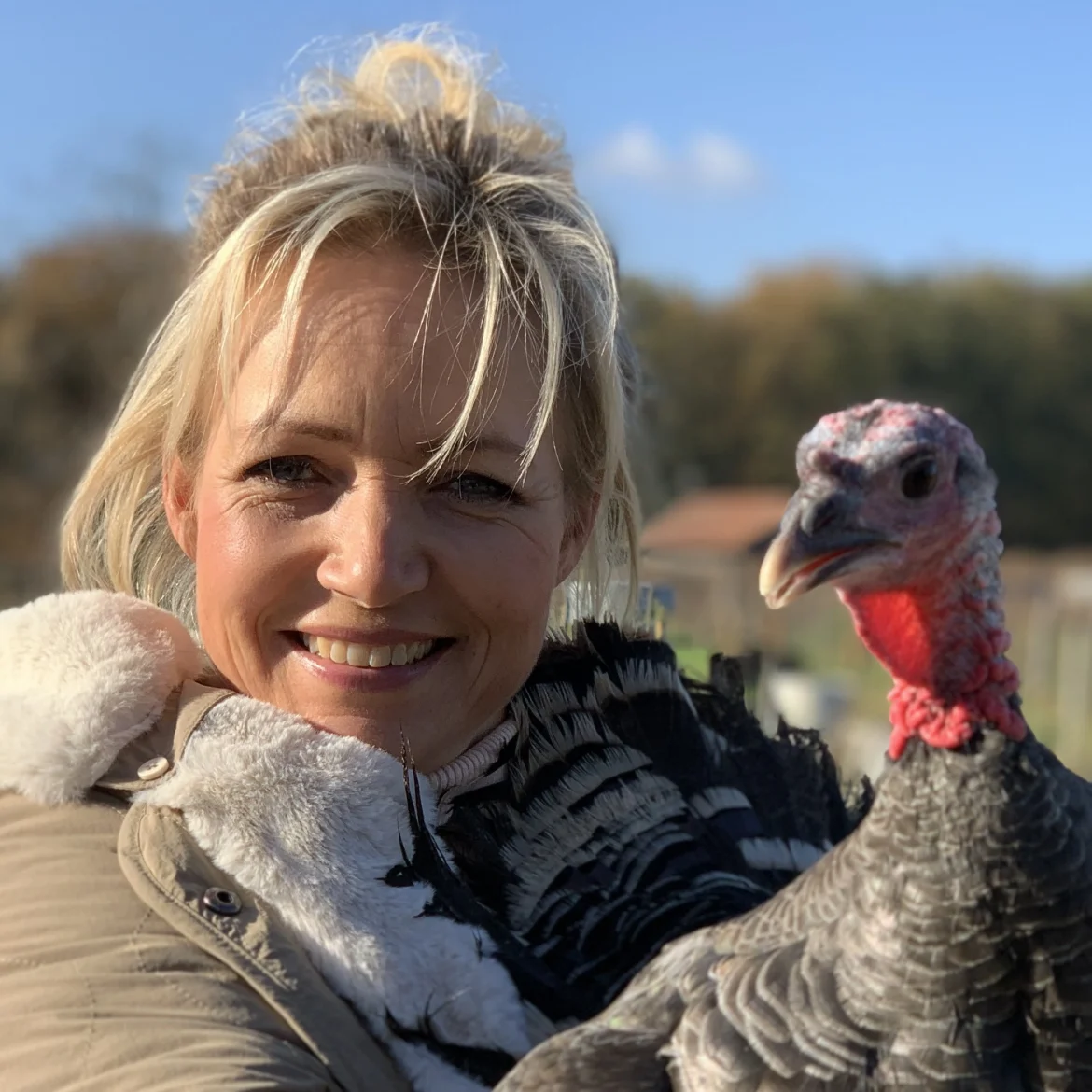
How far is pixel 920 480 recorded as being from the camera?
1.28 m

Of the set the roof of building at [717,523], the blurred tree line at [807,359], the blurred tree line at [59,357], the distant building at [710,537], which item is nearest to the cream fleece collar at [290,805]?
the distant building at [710,537]

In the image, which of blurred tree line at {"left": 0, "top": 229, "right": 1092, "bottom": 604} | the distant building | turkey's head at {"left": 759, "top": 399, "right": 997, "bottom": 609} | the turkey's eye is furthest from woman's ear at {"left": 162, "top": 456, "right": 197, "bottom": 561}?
blurred tree line at {"left": 0, "top": 229, "right": 1092, "bottom": 604}

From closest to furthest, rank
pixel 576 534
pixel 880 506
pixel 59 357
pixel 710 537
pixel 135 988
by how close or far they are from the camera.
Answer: pixel 880 506
pixel 135 988
pixel 576 534
pixel 710 537
pixel 59 357

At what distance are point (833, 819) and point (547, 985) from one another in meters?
0.76

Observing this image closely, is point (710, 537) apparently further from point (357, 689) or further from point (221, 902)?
point (221, 902)

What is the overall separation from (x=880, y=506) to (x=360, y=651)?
757 millimetres

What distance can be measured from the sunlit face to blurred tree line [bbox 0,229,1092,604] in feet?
62.3

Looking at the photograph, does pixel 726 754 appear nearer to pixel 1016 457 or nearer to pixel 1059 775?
pixel 1059 775

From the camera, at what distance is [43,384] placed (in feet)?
65.6

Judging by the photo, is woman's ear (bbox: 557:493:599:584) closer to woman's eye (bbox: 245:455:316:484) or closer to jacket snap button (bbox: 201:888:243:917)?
woman's eye (bbox: 245:455:316:484)

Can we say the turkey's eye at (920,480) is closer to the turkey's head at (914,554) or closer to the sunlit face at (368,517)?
the turkey's head at (914,554)

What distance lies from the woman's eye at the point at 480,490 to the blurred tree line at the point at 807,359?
62.5ft

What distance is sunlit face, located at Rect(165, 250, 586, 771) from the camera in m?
1.66

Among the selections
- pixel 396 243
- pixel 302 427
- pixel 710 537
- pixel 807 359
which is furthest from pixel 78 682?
pixel 807 359
